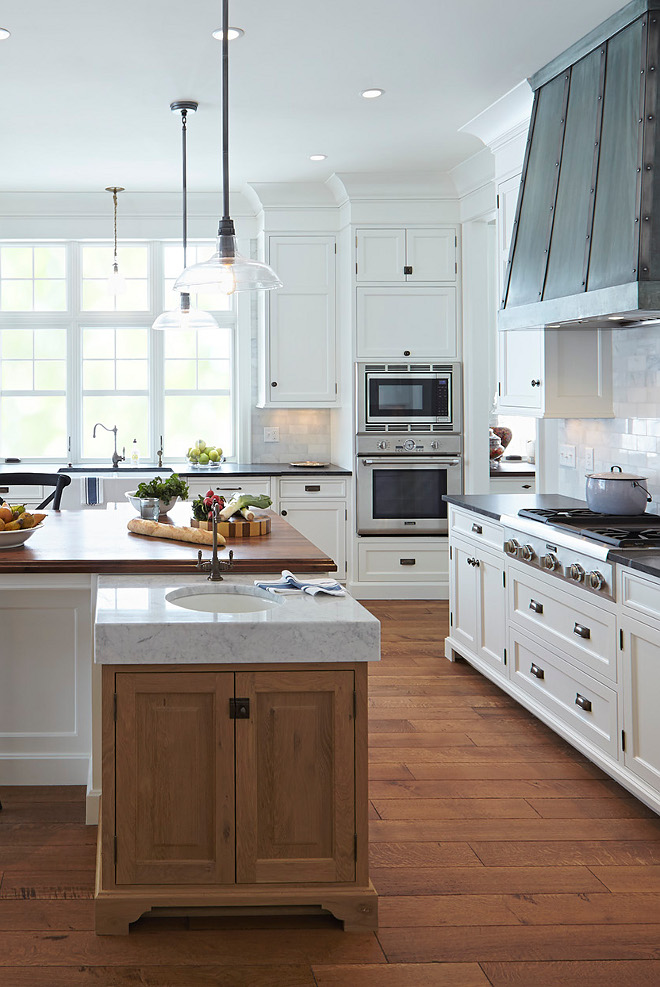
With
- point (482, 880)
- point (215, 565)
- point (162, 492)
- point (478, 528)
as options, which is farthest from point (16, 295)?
point (482, 880)

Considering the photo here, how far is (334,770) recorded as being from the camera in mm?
2275

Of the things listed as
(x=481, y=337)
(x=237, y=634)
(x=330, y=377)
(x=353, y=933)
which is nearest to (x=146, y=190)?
(x=330, y=377)

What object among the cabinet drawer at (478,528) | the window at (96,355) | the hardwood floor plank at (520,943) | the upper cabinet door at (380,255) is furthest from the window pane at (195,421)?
the hardwood floor plank at (520,943)

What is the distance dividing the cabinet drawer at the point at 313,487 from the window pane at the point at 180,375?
4.20 feet

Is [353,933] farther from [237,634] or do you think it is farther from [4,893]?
[4,893]

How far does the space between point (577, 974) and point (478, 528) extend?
2.56 m

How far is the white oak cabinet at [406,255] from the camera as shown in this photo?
20.7 feet

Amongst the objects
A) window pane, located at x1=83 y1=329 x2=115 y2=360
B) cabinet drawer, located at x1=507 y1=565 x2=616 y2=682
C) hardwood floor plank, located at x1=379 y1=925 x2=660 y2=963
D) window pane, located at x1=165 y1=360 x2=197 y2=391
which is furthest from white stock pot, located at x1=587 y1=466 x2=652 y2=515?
window pane, located at x1=83 y1=329 x2=115 y2=360

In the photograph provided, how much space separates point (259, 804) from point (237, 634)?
430 mm

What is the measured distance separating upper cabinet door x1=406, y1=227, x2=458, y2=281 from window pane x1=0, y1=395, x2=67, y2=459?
289 cm

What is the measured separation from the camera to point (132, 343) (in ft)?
23.2

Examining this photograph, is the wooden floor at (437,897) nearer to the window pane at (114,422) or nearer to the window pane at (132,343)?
the window pane at (114,422)

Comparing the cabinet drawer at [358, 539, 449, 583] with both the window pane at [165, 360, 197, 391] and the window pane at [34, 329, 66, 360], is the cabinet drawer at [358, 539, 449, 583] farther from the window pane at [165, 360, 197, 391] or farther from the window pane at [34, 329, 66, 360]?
the window pane at [34, 329, 66, 360]

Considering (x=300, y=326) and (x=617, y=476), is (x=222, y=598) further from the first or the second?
(x=300, y=326)
